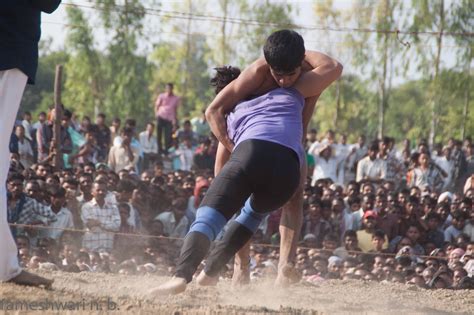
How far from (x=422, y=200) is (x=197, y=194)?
131 inches

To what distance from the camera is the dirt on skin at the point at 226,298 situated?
459cm

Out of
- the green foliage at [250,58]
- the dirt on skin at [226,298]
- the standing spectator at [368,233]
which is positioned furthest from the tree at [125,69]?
the dirt on skin at [226,298]

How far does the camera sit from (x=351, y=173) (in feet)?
52.3

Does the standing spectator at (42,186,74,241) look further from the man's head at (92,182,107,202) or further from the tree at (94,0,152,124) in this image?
the tree at (94,0,152,124)

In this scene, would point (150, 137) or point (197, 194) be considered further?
point (150, 137)

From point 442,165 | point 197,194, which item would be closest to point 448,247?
point 197,194

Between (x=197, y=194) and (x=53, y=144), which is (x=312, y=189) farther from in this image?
(x=53, y=144)

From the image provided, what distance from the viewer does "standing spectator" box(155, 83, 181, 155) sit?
16.6m

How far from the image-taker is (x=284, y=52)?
5.10 m

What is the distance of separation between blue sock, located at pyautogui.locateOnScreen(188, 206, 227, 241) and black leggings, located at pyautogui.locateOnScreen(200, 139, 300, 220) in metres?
0.03

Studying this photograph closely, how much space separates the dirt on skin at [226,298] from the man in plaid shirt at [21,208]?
2.94m

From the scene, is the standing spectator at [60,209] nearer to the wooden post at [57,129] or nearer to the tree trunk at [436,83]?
the wooden post at [57,129]

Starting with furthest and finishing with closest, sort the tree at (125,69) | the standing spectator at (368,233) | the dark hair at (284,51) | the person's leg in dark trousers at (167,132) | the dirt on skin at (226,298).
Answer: the tree at (125,69), the person's leg in dark trousers at (167,132), the standing spectator at (368,233), the dark hair at (284,51), the dirt on skin at (226,298)

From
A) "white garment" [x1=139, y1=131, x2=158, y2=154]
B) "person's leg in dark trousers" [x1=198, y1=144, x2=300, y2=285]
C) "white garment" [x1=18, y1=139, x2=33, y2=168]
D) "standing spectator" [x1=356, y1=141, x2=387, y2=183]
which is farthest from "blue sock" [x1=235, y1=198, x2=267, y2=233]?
"white garment" [x1=139, y1=131, x2=158, y2=154]
